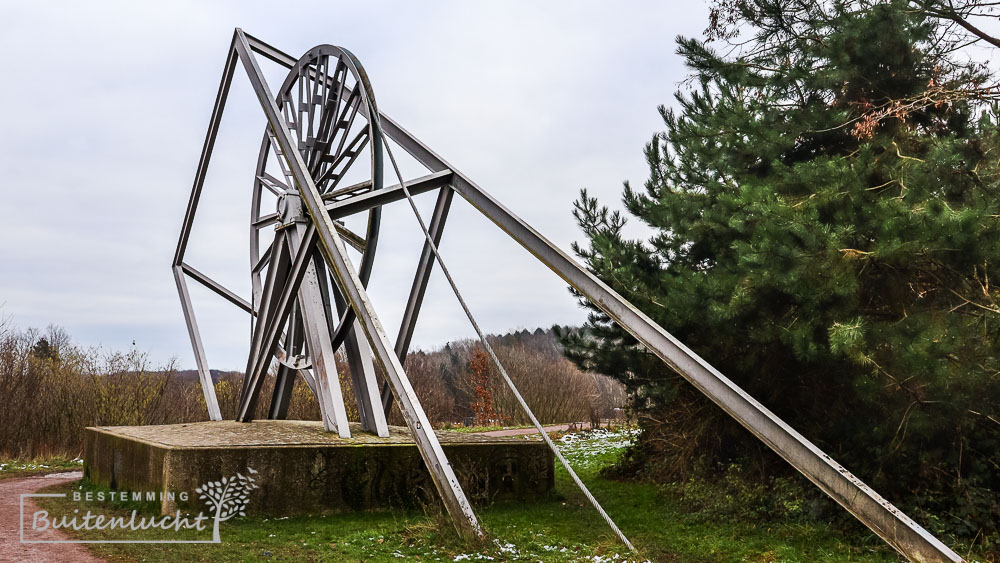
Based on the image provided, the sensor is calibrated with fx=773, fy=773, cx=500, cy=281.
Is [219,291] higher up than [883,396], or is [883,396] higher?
[219,291]

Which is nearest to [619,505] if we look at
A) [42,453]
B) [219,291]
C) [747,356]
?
[747,356]

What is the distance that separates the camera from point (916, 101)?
19.5 feet

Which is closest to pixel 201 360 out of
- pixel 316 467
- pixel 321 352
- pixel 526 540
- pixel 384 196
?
pixel 321 352

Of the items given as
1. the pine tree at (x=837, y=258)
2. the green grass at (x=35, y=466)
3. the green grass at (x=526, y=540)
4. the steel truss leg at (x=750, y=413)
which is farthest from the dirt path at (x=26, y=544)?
the pine tree at (x=837, y=258)

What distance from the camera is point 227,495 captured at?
20.8 feet

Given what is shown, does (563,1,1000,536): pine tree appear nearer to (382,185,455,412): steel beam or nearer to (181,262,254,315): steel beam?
(382,185,455,412): steel beam

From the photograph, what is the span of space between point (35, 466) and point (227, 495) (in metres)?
7.40

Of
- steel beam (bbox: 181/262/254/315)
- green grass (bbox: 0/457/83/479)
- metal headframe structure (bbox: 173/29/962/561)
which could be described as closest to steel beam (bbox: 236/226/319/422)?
metal headframe structure (bbox: 173/29/962/561)

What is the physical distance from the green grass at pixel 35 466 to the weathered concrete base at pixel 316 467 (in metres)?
4.23

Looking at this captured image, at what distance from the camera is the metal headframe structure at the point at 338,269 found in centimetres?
529

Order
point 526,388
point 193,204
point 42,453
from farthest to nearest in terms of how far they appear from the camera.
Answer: point 526,388, point 42,453, point 193,204

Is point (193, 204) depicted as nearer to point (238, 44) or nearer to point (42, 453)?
point (238, 44)

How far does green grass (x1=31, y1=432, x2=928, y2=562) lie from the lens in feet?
16.9

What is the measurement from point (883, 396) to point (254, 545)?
472 cm
